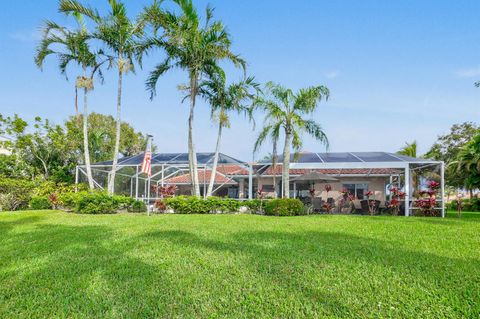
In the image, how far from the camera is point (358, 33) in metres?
14.0

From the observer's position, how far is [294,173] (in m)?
25.2

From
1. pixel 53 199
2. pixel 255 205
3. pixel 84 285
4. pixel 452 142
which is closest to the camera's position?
pixel 84 285

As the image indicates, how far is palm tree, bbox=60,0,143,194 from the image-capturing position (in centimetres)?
1655

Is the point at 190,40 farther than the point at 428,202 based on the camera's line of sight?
No

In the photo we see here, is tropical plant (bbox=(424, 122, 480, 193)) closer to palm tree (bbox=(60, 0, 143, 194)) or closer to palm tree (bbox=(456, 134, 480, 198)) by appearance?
palm tree (bbox=(456, 134, 480, 198))

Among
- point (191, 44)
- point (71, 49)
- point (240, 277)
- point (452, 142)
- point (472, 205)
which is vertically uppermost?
point (71, 49)

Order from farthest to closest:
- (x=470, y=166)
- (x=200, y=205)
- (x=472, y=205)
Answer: (x=472, y=205) → (x=470, y=166) → (x=200, y=205)

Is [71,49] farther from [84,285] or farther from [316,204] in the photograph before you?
[84,285]

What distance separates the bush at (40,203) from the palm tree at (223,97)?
816cm

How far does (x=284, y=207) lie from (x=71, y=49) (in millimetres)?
13675

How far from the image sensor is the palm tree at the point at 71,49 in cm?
1745

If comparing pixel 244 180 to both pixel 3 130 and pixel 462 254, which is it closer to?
pixel 3 130

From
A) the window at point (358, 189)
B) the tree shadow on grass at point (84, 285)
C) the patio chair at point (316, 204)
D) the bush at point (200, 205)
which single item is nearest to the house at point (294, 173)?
the window at point (358, 189)

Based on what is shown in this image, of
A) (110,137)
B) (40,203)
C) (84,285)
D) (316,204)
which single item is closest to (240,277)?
(84,285)
